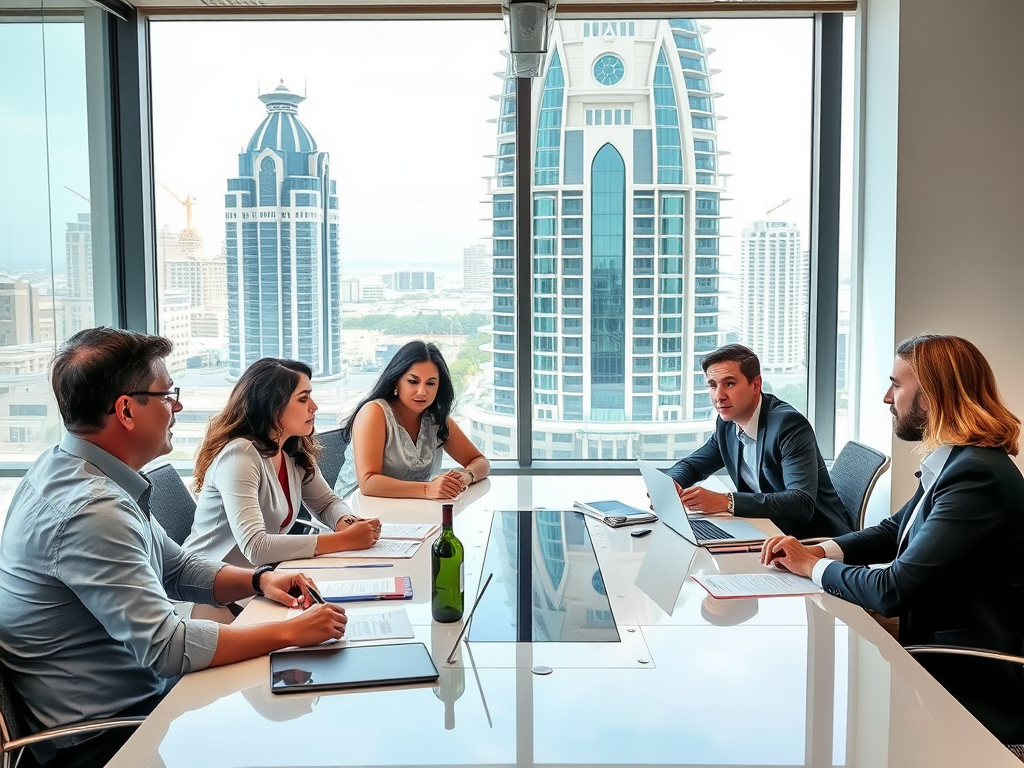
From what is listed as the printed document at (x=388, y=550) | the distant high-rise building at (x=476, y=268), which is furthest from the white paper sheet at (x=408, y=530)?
the distant high-rise building at (x=476, y=268)

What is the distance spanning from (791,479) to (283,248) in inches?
108

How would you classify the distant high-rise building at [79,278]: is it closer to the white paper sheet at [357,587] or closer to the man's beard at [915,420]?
the white paper sheet at [357,587]

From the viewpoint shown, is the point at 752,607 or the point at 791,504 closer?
the point at 752,607

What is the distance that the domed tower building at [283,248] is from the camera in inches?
180

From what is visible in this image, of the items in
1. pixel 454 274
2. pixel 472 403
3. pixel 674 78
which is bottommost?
pixel 472 403

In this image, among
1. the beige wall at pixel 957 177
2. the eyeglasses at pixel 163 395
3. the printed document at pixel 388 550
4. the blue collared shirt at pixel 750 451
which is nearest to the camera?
the eyeglasses at pixel 163 395

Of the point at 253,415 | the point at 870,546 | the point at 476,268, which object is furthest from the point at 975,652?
the point at 476,268

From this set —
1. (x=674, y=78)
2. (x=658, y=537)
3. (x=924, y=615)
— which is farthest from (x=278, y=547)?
(x=674, y=78)

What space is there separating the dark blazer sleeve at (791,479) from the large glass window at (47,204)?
8.55ft

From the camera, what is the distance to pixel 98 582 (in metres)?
1.75

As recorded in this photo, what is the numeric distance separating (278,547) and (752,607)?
4.25 feet

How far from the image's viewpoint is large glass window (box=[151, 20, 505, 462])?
4.54 m

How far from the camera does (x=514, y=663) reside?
1824 millimetres

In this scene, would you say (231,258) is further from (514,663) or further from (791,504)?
(514,663)
